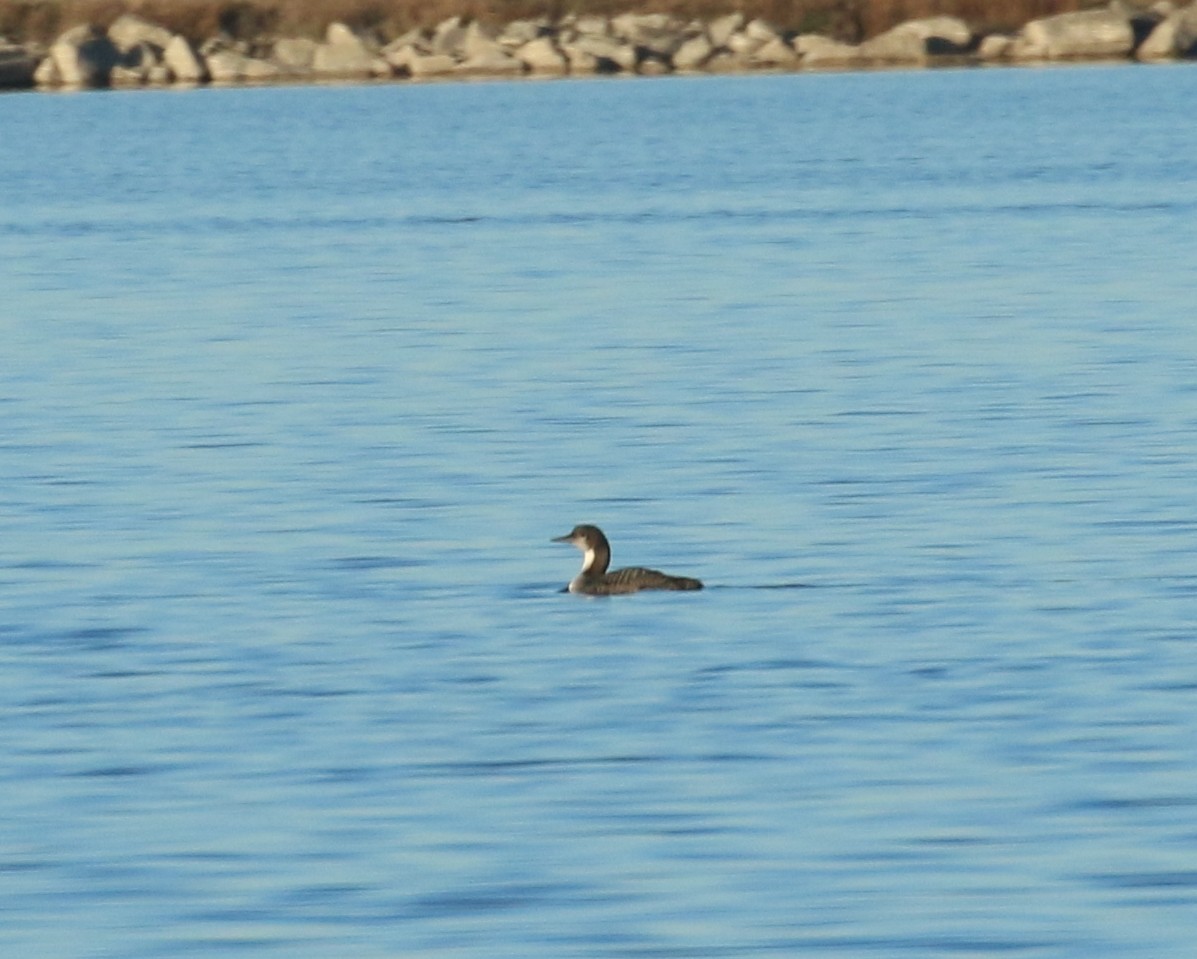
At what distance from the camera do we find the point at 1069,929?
921 cm

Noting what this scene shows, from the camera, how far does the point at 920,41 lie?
89.2 metres

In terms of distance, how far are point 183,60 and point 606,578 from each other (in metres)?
78.5

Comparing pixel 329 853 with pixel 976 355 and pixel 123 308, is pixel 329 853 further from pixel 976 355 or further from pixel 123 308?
pixel 123 308

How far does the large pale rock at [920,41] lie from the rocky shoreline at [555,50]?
5 cm

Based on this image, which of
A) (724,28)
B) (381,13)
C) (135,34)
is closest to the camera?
(724,28)

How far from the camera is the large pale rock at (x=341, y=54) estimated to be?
9238 centimetres

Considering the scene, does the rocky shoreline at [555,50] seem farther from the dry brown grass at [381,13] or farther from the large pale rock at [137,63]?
the dry brown grass at [381,13]

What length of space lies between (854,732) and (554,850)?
191cm

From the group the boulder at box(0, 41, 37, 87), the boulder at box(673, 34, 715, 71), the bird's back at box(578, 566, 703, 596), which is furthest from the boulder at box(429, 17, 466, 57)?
the bird's back at box(578, 566, 703, 596)

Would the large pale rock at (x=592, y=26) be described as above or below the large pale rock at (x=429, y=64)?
above

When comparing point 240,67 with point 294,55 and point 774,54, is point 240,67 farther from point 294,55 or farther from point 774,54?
point 774,54

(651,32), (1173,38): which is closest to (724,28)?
(651,32)

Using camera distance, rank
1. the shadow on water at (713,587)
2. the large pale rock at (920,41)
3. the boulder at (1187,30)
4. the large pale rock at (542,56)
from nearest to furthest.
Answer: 1. the shadow on water at (713,587)
2. the boulder at (1187,30)
3. the large pale rock at (920,41)
4. the large pale rock at (542,56)

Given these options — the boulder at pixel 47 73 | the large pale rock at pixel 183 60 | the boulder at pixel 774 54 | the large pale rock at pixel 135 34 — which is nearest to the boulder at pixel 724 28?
the boulder at pixel 774 54
